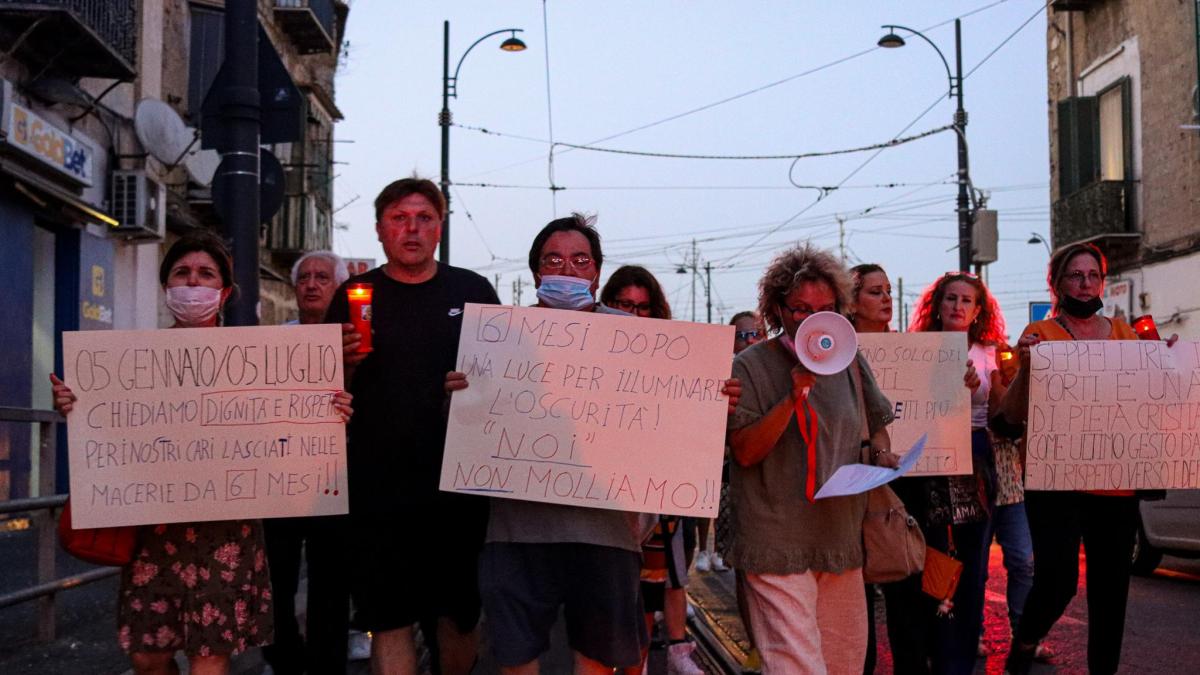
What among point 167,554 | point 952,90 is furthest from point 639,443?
point 952,90

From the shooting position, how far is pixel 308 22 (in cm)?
2531

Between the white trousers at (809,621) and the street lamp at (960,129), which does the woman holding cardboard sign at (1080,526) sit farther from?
the street lamp at (960,129)

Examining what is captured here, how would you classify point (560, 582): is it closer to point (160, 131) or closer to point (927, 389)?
point (927, 389)

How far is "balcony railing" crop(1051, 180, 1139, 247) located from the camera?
77.9 feet

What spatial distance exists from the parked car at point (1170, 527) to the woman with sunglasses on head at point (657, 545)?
501cm

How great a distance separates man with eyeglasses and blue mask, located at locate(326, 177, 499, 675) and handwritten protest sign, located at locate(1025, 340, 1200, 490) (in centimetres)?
268

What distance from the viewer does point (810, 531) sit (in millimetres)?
4281

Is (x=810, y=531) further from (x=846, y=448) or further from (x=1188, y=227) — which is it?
(x=1188, y=227)

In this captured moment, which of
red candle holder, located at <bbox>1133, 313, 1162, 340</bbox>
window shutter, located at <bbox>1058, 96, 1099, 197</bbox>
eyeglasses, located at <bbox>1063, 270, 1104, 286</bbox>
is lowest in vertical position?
red candle holder, located at <bbox>1133, 313, 1162, 340</bbox>

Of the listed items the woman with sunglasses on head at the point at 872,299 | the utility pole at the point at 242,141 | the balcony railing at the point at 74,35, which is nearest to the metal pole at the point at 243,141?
the utility pole at the point at 242,141

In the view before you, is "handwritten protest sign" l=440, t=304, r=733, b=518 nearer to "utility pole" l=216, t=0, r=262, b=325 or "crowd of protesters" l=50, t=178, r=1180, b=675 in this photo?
"crowd of protesters" l=50, t=178, r=1180, b=675

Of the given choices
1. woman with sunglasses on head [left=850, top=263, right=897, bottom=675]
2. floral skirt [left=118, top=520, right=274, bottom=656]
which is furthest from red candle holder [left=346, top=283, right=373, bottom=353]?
woman with sunglasses on head [left=850, top=263, right=897, bottom=675]

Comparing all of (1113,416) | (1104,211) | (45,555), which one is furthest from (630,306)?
(1104,211)

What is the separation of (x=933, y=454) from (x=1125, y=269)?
21188 millimetres
